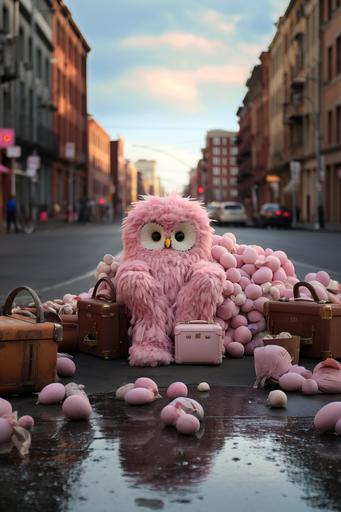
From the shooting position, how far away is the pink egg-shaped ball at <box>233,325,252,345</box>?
578 centimetres

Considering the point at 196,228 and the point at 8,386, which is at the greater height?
the point at 196,228

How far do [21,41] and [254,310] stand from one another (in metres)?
45.5

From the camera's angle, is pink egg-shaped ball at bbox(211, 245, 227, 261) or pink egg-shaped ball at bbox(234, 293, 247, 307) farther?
pink egg-shaped ball at bbox(211, 245, 227, 261)

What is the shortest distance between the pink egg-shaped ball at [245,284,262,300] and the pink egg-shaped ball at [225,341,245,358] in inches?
21.1

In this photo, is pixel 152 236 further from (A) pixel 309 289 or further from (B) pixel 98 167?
(B) pixel 98 167

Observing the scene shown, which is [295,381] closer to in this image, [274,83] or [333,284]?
[333,284]

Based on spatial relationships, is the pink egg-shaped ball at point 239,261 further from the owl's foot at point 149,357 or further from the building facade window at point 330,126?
the building facade window at point 330,126

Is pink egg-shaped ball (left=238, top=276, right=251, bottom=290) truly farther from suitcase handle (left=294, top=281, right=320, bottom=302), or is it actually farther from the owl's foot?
the owl's foot

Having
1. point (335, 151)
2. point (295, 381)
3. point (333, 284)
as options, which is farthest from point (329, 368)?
point (335, 151)

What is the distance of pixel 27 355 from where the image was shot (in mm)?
4426

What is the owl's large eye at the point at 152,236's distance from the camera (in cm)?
575

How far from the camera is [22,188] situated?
4966 centimetres

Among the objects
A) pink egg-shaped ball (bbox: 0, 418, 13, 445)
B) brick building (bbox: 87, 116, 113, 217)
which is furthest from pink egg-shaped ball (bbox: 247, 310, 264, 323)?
brick building (bbox: 87, 116, 113, 217)

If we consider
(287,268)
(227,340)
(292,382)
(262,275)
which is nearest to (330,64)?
(287,268)
